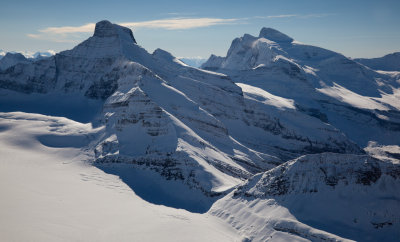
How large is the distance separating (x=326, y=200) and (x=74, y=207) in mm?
37473

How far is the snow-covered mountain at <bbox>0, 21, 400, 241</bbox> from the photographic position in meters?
49.5

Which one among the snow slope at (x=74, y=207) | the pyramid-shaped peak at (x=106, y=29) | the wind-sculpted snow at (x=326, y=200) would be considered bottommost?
the snow slope at (x=74, y=207)

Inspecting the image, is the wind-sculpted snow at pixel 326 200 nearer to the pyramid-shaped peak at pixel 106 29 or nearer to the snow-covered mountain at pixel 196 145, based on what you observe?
the snow-covered mountain at pixel 196 145

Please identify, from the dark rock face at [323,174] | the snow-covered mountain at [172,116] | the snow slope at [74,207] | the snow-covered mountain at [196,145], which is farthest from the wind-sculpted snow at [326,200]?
the snow-covered mountain at [172,116]

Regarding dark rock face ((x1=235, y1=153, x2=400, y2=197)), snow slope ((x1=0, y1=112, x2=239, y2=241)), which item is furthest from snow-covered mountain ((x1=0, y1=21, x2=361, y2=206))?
dark rock face ((x1=235, y1=153, x2=400, y2=197))

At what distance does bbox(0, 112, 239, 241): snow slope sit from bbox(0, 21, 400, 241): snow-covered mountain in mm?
1169

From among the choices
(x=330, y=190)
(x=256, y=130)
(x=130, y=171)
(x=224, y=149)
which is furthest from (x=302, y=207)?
(x=256, y=130)

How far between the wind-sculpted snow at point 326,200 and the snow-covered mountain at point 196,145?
0.49 feet

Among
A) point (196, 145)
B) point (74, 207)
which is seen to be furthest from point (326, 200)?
point (196, 145)

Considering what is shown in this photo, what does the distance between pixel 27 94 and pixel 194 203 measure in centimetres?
10243

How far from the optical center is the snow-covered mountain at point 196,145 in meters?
49.5

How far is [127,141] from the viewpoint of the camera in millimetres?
84750

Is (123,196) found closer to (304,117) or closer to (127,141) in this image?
(127,141)

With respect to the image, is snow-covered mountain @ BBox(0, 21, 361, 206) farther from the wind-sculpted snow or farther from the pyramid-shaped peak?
the wind-sculpted snow
